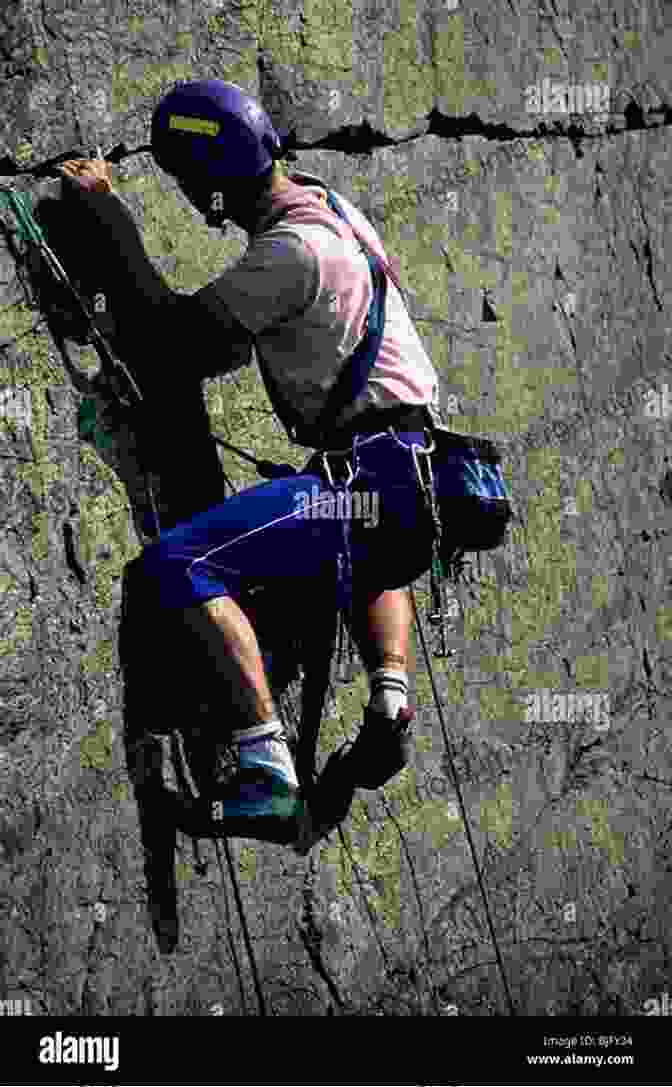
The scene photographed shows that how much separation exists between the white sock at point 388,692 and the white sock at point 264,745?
32 centimetres

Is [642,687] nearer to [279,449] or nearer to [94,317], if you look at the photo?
[279,449]

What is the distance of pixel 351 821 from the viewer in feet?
19.3

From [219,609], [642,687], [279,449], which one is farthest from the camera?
[642,687]

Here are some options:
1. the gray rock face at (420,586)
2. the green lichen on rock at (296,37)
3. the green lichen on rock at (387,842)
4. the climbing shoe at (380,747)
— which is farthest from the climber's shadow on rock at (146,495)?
the green lichen on rock at (296,37)

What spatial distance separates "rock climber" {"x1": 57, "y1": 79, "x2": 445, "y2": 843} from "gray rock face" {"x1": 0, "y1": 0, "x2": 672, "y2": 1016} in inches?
7.1

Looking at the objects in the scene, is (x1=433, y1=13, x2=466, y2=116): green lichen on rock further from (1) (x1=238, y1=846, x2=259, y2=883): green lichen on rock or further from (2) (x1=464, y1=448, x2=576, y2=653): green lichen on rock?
(1) (x1=238, y1=846, x2=259, y2=883): green lichen on rock

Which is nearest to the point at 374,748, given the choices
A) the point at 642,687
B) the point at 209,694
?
the point at 209,694

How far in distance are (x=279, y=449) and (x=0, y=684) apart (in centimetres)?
102

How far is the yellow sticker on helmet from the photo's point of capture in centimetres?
506

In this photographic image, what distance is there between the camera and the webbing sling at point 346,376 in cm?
525

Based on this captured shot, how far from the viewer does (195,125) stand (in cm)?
506

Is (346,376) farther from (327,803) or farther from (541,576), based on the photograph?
(541,576)

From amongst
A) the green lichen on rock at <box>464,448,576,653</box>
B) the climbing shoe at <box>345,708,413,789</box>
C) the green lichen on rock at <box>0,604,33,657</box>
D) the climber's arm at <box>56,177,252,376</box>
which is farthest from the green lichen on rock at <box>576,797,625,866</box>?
the green lichen on rock at <box>0,604,33,657</box>

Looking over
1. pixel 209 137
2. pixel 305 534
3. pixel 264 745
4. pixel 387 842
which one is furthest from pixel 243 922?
pixel 209 137
